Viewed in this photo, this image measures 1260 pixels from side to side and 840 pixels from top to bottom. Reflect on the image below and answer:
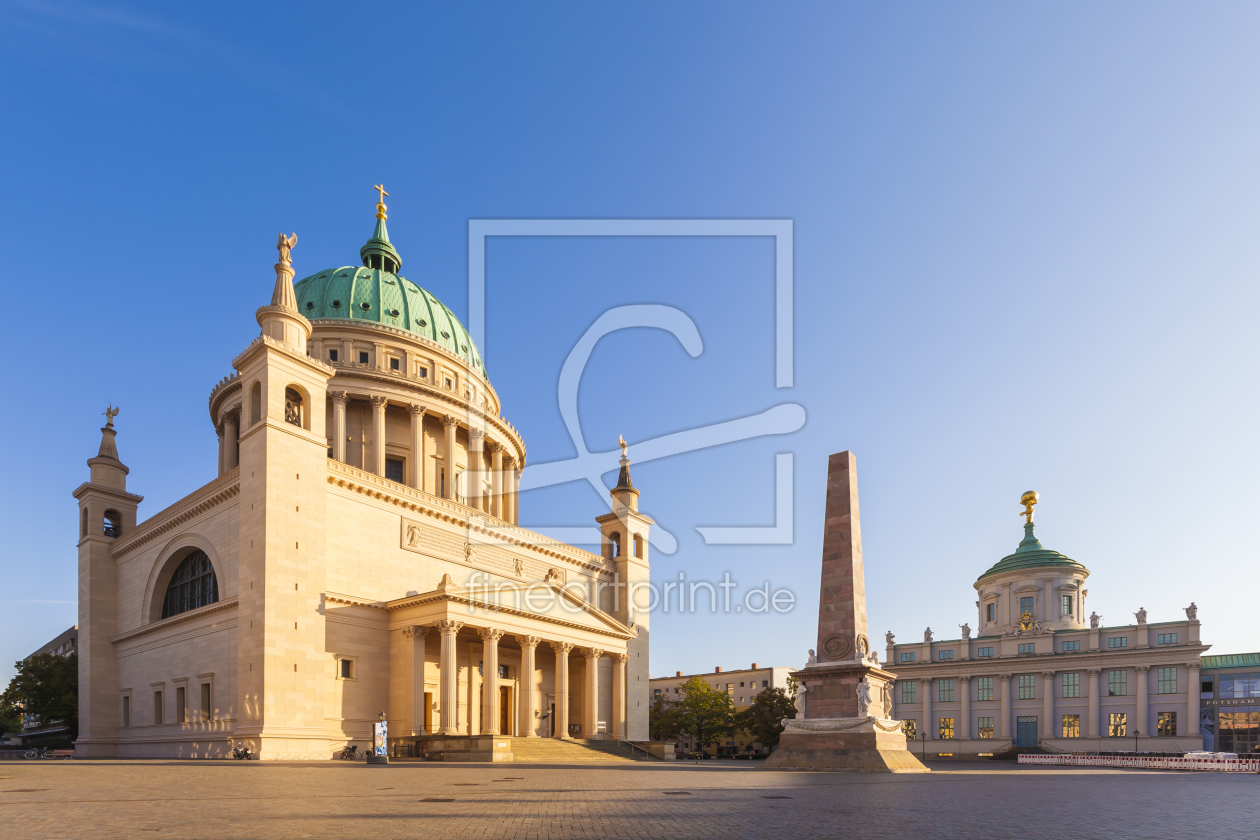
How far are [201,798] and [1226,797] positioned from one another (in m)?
21.9

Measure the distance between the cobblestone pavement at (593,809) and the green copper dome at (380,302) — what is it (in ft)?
160

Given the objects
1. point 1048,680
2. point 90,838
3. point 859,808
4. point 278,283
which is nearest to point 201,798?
point 90,838

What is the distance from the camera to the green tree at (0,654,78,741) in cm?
5806

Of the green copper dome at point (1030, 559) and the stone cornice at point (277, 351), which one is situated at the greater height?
the stone cornice at point (277, 351)

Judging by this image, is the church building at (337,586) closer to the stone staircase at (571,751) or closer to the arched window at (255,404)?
the arched window at (255,404)

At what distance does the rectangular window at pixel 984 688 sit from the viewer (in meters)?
84.1

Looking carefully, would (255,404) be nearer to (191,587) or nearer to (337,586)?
(337,586)

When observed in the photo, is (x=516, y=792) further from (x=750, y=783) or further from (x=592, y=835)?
(x=592, y=835)

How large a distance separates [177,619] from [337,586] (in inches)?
358

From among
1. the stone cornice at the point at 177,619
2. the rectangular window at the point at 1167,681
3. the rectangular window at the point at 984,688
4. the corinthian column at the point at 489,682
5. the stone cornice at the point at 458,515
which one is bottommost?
the rectangular window at the point at 984,688

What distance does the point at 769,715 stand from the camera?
84312 millimetres

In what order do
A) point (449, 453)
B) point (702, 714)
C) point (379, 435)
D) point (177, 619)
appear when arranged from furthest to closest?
point (702, 714)
point (449, 453)
point (379, 435)
point (177, 619)

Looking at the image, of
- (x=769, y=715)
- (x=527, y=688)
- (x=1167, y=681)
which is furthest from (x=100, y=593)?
(x=1167, y=681)

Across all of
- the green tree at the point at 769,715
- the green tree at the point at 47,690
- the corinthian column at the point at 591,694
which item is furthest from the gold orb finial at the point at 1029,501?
the green tree at the point at 47,690
